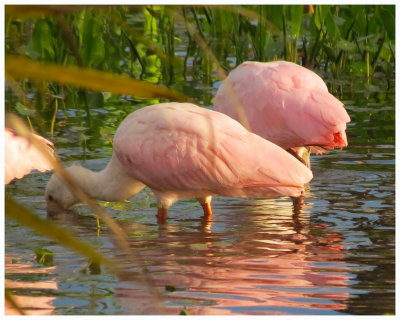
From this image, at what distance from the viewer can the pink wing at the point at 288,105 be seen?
540cm

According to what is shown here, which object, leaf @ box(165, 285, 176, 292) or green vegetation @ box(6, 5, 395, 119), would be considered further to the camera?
green vegetation @ box(6, 5, 395, 119)

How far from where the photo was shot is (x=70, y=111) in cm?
789

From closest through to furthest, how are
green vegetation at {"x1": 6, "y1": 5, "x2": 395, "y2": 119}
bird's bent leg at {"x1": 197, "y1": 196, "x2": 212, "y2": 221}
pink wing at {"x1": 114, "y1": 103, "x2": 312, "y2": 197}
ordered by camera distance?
1. pink wing at {"x1": 114, "y1": 103, "x2": 312, "y2": 197}
2. bird's bent leg at {"x1": 197, "y1": 196, "x2": 212, "y2": 221}
3. green vegetation at {"x1": 6, "y1": 5, "x2": 395, "y2": 119}

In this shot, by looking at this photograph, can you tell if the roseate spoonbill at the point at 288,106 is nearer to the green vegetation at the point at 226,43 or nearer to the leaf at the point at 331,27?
the green vegetation at the point at 226,43

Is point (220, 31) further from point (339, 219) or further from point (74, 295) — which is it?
point (74, 295)

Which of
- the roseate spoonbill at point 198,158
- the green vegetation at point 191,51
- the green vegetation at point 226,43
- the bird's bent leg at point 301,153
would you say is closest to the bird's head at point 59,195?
the roseate spoonbill at point 198,158

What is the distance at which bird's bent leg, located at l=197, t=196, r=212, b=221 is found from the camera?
16.7 ft

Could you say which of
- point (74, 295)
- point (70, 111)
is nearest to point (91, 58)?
point (70, 111)

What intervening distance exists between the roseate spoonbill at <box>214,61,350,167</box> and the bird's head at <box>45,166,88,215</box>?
1103mm

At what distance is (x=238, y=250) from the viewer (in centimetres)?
439

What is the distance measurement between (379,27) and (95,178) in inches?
176

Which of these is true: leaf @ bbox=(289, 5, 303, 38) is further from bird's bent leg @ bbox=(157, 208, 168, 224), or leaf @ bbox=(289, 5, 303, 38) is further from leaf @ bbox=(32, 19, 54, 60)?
bird's bent leg @ bbox=(157, 208, 168, 224)

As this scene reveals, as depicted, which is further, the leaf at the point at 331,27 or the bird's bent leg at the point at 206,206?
the leaf at the point at 331,27

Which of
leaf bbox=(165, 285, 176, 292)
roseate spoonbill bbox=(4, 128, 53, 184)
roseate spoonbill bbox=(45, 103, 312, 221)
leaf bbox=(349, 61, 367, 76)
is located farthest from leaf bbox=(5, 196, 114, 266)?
leaf bbox=(349, 61, 367, 76)
